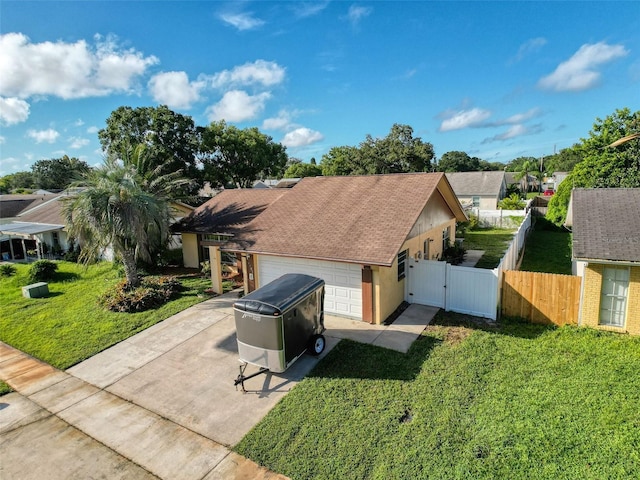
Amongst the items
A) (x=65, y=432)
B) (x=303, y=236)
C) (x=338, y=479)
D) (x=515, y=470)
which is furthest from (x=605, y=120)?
(x=65, y=432)

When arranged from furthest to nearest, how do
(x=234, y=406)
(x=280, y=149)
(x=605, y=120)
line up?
(x=280, y=149), (x=605, y=120), (x=234, y=406)

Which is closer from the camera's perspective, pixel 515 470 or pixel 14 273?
pixel 515 470

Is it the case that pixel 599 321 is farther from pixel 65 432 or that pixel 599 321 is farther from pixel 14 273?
pixel 14 273

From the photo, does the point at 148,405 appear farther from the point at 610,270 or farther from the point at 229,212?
the point at 610,270

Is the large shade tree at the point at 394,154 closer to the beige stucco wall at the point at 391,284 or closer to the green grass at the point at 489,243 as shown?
the green grass at the point at 489,243

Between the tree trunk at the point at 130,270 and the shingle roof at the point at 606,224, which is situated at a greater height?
the shingle roof at the point at 606,224

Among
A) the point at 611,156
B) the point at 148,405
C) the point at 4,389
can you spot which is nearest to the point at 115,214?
the point at 4,389

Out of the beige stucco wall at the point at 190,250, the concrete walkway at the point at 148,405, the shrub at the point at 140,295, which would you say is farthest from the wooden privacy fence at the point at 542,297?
the beige stucco wall at the point at 190,250
